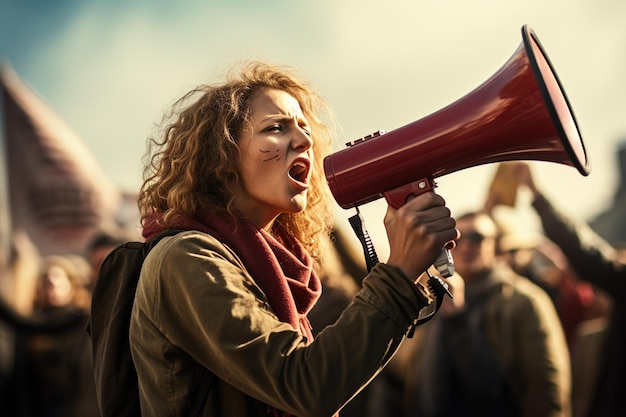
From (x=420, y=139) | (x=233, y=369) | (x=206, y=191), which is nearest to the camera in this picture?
(x=233, y=369)

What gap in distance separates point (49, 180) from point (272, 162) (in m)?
16.5

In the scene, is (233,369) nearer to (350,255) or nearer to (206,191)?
(206,191)

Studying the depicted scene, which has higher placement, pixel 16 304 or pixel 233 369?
pixel 233 369

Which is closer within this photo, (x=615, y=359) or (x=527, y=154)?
(x=527, y=154)

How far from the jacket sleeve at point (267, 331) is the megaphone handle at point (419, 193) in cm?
10

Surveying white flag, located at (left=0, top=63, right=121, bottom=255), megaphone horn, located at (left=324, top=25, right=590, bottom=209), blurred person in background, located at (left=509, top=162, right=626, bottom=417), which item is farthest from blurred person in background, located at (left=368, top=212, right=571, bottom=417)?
white flag, located at (left=0, top=63, right=121, bottom=255)

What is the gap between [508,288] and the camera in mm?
5594

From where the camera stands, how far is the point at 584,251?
5.39 m

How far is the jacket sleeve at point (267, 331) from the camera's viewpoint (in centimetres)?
180

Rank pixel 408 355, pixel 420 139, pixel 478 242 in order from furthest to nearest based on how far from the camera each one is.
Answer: pixel 408 355, pixel 478 242, pixel 420 139

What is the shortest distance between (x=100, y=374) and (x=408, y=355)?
4276 mm

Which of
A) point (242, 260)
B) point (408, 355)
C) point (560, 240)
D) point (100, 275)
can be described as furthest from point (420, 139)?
point (408, 355)

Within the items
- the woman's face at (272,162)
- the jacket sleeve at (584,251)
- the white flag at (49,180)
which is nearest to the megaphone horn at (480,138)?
the woman's face at (272,162)

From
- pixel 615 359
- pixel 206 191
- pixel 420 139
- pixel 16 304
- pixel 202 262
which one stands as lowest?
pixel 16 304
